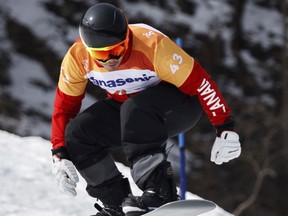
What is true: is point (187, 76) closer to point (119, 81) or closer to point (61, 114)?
point (119, 81)

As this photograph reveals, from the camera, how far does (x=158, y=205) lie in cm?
305

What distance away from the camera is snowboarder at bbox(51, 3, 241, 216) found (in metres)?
3.04

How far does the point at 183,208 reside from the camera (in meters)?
3.03

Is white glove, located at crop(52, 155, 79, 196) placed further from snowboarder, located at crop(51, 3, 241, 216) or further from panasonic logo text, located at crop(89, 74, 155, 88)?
panasonic logo text, located at crop(89, 74, 155, 88)

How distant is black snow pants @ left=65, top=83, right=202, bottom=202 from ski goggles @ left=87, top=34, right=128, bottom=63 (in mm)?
215

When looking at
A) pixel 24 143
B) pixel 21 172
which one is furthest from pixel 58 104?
pixel 24 143

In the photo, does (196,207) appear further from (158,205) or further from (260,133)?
(260,133)

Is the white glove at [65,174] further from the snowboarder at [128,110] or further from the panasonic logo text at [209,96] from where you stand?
the panasonic logo text at [209,96]

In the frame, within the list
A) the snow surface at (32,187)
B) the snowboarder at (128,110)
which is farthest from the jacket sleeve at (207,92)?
the snow surface at (32,187)

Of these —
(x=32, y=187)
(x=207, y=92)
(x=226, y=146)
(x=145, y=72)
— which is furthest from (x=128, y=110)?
(x=32, y=187)

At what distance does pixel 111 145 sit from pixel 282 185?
13.0 meters

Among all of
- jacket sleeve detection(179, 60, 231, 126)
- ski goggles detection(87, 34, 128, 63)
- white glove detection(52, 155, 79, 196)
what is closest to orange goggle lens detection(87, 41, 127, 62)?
ski goggles detection(87, 34, 128, 63)

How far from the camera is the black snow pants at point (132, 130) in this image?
304cm

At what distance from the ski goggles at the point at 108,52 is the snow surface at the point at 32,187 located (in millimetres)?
1348
